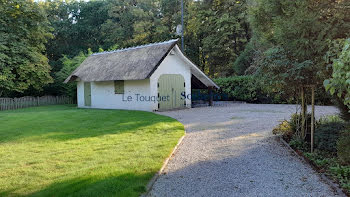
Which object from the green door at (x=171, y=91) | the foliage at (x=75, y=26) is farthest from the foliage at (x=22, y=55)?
the green door at (x=171, y=91)

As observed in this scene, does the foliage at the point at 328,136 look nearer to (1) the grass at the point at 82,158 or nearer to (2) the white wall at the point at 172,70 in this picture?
(1) the grass at the point at 82,158

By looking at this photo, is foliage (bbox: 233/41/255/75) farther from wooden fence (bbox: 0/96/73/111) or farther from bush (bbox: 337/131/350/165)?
bush (bbox: 337/131/350/165)

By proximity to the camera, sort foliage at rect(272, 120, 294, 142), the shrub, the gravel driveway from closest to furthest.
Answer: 1. the gravel driveway
2. the shrub
3. foliage at rect(272, 120, 294, 142)

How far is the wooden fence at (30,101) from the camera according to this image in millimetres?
21766

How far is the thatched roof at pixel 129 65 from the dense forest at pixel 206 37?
4495mm

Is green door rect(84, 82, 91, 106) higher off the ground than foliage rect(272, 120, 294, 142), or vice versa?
green door rect(84, 82, 91, 106)

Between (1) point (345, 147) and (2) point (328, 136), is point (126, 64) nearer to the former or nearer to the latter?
(2) point (328, 136)

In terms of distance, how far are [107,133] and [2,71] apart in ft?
53.6

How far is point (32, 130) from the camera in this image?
941 centimetres

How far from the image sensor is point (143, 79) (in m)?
15.2

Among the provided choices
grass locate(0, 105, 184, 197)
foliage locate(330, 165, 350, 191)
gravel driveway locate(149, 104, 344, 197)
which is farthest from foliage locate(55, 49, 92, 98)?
foliage locate(330, 165, 350, 191)

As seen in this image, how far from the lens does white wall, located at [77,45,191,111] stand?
15609 mm

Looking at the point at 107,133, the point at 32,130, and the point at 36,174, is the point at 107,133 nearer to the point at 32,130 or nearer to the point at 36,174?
the point at 32,130

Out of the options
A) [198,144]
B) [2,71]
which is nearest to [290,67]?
[198,144]
